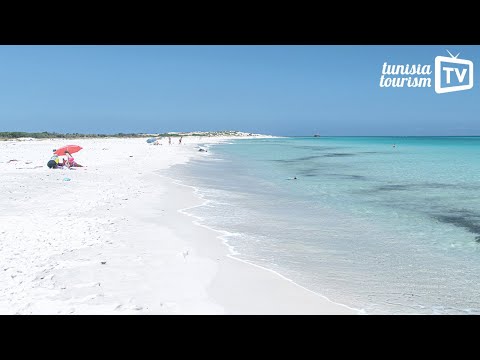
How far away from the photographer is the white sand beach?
4.36m

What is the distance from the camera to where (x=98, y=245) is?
21.0 feet

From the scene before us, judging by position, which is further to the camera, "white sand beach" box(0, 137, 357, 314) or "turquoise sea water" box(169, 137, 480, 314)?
"turquoise sea water" box(169, 137, 480, 314)

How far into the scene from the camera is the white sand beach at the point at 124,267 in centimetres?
436

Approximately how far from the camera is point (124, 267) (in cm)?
547

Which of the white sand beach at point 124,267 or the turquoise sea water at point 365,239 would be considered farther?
the turquoise sea water at point 365,239

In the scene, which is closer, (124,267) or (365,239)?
(124,267)
